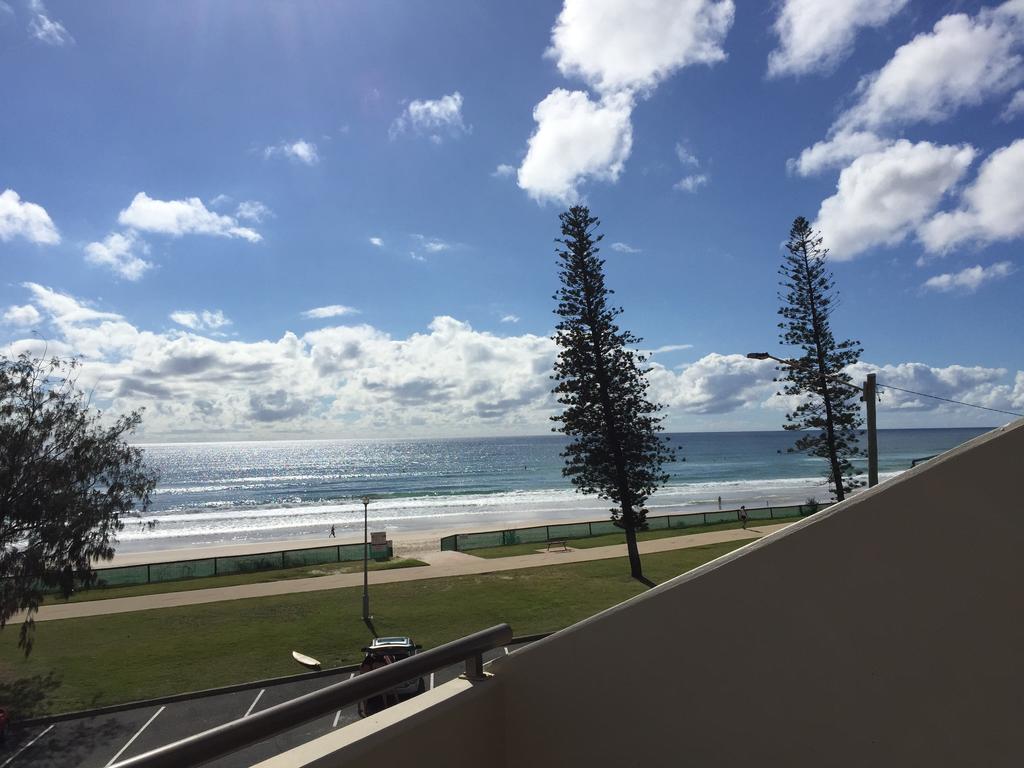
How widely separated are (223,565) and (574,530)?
16.4 meters

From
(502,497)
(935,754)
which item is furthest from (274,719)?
(502,497)

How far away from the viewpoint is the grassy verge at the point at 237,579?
21.2 meters

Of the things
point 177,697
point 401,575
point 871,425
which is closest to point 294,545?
point 401,575

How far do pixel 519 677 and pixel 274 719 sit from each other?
101 cm

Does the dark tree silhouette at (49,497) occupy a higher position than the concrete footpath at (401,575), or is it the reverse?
the dark tree silhouette at (49,497)

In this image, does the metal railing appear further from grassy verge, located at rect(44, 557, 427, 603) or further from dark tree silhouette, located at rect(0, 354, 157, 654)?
grassy verge, located at rect(44, 557, 427, 603)

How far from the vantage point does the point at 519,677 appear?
7.91ft

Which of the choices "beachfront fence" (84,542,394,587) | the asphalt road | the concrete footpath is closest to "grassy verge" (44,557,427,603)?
"beachfront fence" (84,542,394,587)

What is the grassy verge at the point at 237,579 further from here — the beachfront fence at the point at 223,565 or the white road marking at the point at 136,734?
the white road marking at the point at 136,734

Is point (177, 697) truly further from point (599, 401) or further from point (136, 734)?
point (599, 401)

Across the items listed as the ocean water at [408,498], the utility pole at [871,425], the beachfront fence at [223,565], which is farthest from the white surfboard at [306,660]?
the ocean water at [408,498]

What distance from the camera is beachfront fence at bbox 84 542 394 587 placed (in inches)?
898

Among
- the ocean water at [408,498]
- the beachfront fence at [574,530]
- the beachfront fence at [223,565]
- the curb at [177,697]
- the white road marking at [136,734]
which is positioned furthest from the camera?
the ocean water at [408,498]

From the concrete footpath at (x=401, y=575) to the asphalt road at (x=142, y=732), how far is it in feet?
26.7
